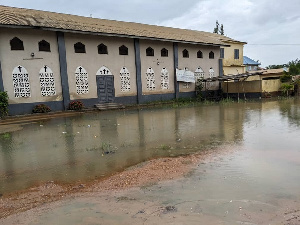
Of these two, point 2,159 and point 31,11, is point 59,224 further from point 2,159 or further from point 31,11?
point 31,11

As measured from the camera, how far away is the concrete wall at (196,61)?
919 inches

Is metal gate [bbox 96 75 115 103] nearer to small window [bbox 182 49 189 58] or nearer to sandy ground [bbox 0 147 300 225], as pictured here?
small window [bbox 182 49 189 58]

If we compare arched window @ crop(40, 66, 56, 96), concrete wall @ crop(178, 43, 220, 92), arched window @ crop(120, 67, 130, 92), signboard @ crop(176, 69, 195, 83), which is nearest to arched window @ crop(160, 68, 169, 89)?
signboard @ crop(176, 69, 195, 83)

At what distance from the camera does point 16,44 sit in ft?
51.9

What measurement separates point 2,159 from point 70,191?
323 centimetres

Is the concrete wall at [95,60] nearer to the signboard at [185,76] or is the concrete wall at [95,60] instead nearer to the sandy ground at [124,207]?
the signboard at [185,76]

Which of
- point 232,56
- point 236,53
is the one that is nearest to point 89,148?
point 232,56

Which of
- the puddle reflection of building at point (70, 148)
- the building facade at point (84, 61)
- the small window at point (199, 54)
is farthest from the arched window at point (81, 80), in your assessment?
the small window at point (199, 54)

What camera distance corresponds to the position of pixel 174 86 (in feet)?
75.6

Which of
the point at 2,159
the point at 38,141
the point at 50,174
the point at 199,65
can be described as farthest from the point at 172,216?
the point at 199,65

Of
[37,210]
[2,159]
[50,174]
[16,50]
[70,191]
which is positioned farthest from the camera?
[16,50]

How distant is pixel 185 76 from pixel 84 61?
30.8 feet

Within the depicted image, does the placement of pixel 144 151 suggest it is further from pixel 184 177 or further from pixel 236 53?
pixel 236 53

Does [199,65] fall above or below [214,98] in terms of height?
above
